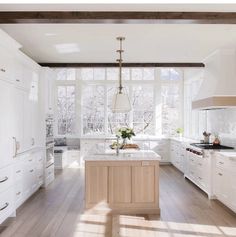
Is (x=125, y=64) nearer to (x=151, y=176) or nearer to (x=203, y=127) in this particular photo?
(x=203, y=127)

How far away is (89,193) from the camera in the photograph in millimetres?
4738

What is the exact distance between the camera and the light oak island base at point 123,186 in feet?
15.4

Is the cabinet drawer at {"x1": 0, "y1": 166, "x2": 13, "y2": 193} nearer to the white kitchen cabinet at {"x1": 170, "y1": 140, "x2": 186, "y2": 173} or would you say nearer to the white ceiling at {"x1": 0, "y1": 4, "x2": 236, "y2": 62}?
the white ceiling at {"x1": 0, "y1": 4, "x2": 236, "y2": 62}

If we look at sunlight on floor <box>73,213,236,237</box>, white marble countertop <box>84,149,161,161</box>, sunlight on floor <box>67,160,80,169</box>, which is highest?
white marble countertop <box>84,149,161,161</box>

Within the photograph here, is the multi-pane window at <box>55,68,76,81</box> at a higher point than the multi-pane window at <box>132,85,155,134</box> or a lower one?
higher

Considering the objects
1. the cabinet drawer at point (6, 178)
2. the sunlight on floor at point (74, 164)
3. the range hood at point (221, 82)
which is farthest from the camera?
the sunlight on floor at point (74, 164)

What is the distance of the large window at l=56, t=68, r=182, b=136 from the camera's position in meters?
9.73

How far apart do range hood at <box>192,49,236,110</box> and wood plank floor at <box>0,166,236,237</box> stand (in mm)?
1717

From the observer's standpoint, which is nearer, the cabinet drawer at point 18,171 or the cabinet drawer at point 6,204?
the cabinet drawer at point 6,204

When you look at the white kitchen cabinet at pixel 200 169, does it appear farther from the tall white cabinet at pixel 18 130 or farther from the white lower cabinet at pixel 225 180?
the tall white cabinet at pixel 18 130

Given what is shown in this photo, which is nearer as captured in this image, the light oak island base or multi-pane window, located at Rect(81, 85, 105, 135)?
the light oak island base

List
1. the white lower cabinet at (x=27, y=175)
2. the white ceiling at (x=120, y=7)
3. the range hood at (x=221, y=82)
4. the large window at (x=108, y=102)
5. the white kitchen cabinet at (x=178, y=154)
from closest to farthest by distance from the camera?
the white ceiling at (x=120, y=7)
the white lower cabinet at (x=27, y=175)
the range hood at (x=221, y=82)
the white kitchen cabinet at (x=178, y=154)
the large window at (x=108, y=102)

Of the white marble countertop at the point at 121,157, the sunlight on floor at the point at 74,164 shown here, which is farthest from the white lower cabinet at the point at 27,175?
the sunlight on floor at the point at 74,164

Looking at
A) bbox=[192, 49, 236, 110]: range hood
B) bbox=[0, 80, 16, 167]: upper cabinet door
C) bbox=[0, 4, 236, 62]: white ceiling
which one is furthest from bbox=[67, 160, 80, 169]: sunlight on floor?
bbox=[0, 80, 16, 167]: upper cabinet door
